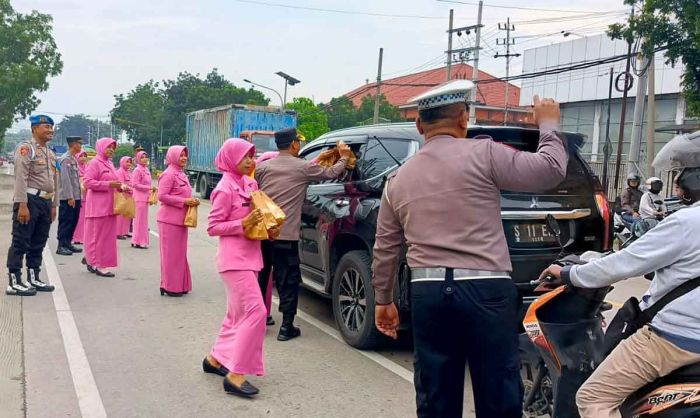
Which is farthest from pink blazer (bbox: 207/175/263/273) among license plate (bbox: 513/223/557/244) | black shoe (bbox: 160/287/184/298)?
black shoe (bbox: 160/287/184/298)

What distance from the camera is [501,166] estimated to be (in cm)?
254

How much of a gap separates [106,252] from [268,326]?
137 inches

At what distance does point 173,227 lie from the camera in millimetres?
7387

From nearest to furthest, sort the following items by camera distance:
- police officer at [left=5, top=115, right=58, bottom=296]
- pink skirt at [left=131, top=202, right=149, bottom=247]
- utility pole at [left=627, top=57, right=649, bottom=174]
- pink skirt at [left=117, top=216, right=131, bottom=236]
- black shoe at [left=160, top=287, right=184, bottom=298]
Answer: police officer at [left=5, top=115, right=58, bottom=296], black shoe at [left=160, top=287, right=184, bottom=298], pink skirt at [left=131, top=202, right=149, bottom=247], pink skirt at [left=117, top=216, right=131, bottom=236], utility pole at [left=627, top=57, right=649, bottom=174]

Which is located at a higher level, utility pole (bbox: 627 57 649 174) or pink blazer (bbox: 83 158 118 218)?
utility pole (bbox: 627 57 649 174)

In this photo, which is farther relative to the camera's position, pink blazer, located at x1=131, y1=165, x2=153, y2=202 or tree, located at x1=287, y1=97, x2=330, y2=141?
tree, located at x1=287, y1=97, x2=330, y2=141

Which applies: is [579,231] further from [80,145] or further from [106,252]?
[80,145]

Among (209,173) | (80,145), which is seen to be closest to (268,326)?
(80,145)

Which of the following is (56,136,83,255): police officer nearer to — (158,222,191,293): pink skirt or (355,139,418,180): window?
(158,222,191,293): pink skirt

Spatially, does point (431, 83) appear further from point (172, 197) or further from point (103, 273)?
point (172, 197)

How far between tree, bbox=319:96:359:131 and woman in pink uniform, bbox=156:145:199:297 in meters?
40.0

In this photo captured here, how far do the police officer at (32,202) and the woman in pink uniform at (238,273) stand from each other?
322 centimetres

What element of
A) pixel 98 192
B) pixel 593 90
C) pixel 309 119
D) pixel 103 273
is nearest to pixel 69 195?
pixel 98 192

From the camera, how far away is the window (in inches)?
208
